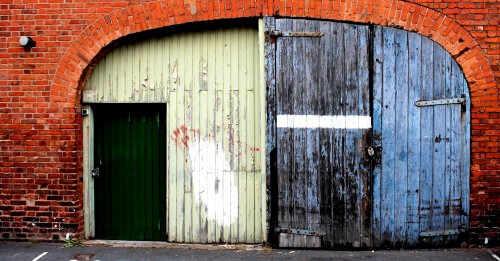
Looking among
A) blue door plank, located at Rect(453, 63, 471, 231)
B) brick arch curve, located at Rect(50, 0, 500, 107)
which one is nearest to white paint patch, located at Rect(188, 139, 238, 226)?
brick arch curve, located at Rect(50, 0, 500, 107)

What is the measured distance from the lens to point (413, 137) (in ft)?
21.7

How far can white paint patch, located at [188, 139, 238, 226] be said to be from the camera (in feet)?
23.1

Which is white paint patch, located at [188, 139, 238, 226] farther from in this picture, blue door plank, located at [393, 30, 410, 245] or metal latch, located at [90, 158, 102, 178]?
blue door plank, located at [393, 30, 410, 245]

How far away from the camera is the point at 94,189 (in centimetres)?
729

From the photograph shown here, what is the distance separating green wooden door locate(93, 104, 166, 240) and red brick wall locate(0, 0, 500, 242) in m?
0.34

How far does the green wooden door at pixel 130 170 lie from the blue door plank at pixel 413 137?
3.32 metres

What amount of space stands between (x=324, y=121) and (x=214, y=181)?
1.72 m

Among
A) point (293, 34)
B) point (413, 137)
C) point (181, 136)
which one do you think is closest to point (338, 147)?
point (413, 137)

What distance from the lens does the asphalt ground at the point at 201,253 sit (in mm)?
6379

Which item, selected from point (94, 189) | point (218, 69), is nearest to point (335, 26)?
point (218, 69)

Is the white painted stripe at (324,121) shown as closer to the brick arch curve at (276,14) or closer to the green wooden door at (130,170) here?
the brick arch curve at (276,14)

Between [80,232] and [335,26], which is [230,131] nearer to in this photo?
[335,26]

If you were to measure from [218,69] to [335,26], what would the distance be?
1.67 m

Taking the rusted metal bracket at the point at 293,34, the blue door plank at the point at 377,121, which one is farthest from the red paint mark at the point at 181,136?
the blue door plank at the point at 377,121
